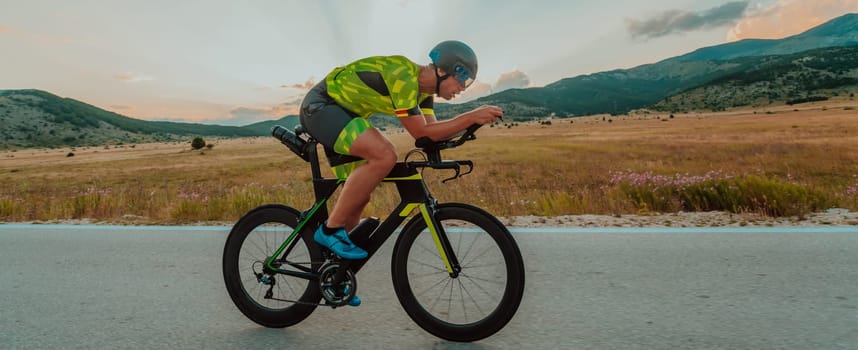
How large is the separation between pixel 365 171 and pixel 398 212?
305 mm

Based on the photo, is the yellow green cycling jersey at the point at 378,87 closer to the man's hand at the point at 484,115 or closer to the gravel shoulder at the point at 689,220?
the man's hand at the point at 484,115

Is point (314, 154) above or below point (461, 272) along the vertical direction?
above

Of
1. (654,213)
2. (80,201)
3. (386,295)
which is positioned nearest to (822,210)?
(654,213)

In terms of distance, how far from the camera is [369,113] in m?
3.45

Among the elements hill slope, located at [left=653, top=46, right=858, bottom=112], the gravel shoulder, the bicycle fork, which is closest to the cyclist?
the bicycle fork

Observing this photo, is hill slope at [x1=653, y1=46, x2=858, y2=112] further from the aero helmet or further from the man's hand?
the man's hand

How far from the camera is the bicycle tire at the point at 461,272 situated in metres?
2.98

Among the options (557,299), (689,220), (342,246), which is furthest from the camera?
(689,220)

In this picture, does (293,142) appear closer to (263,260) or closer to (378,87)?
(378,87)

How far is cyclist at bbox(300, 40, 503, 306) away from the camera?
10.0 ft

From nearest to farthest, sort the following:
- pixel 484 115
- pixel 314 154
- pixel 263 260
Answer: pixel 484 115, pixel 314 154, pixel 263 260

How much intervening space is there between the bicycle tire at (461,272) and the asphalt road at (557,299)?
0.42 feet

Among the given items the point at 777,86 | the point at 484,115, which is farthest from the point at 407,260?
the point at 777,86

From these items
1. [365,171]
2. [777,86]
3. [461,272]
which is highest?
[777,86]
